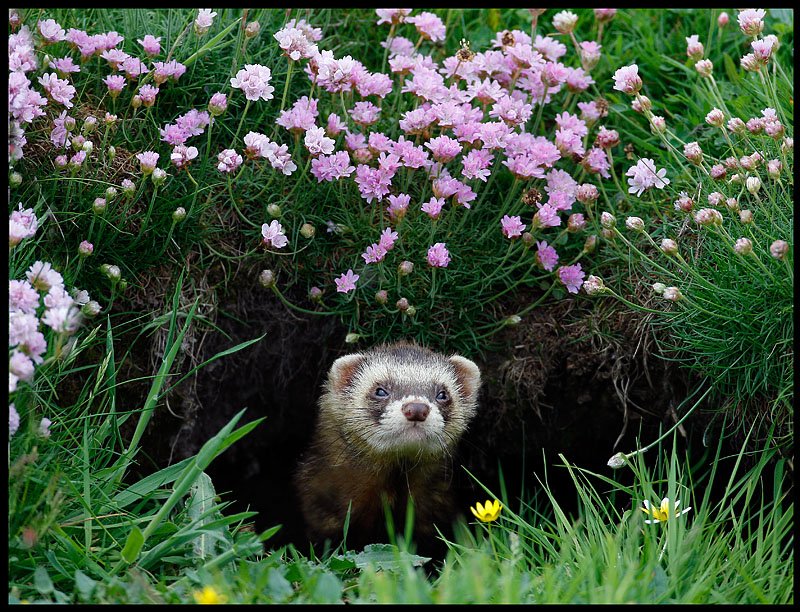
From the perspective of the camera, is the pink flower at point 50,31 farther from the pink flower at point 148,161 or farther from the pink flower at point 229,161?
the pink flower at point 229,161

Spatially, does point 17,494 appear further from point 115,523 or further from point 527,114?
point 527,114

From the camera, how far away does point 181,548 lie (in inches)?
147

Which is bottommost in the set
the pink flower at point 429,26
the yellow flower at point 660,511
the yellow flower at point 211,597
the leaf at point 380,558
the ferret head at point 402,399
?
the leaf at point 380,558

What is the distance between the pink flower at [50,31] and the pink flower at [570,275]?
2.93 metres

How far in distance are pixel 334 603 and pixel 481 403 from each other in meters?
2.82

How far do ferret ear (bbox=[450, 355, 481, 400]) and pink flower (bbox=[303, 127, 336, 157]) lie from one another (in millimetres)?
1342

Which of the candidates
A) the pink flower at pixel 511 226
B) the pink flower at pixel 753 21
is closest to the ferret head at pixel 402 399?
the pink flower at pixel 511 226

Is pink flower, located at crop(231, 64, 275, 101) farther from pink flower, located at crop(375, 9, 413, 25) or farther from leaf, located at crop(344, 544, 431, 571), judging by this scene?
leaf, located at crop(344, 544, 431, 571)

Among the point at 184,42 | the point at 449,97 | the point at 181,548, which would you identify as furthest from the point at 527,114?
the point at 181,548

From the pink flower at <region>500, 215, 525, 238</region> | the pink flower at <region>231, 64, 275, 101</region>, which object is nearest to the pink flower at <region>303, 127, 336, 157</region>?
the pink flower at <region>231, 64, 275, 101</region>

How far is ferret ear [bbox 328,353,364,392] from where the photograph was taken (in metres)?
5.11

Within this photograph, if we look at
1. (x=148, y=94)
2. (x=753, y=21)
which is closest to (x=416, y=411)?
(x=148, y=94)

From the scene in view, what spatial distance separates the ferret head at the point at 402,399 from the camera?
4.61 meters

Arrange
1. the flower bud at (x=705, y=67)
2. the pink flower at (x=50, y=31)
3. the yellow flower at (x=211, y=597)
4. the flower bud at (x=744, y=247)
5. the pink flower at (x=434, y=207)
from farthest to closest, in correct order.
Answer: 1. the pink flower at (x=434, y=207)
2. the pink flower at (x=50, y=31)
3. the flower bud at (x=705, y=67)
4. the flower bud at (x=744, y=247)
5. the yellow flower at (x=211, y=597)
